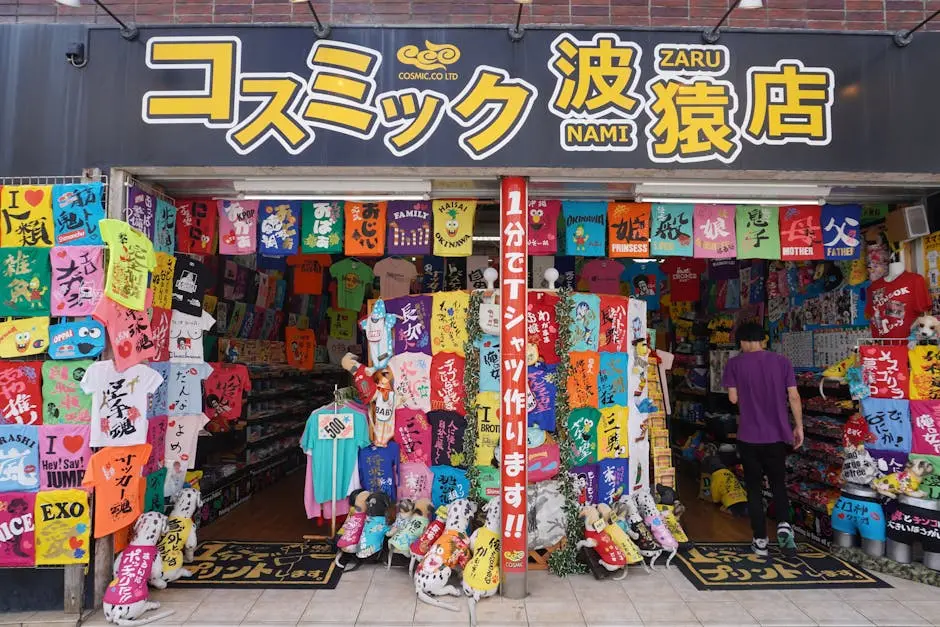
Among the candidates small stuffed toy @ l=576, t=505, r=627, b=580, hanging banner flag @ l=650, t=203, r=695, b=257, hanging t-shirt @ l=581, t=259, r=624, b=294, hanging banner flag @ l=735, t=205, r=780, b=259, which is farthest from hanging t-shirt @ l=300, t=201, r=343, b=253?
hanging banner flag @ l=735, t=205, r=780, b=259

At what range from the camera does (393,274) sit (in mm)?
7094

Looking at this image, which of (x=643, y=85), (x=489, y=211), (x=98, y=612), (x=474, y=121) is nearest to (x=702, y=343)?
(x=489, y=211)

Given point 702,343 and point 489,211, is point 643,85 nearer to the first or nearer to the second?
point 489,211

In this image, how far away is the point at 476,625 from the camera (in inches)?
157

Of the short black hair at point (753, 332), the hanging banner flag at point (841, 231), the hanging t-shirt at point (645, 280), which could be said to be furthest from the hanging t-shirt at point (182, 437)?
the hanging banner flag at point (841, 231)

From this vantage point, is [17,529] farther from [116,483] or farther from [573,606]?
[573,606]

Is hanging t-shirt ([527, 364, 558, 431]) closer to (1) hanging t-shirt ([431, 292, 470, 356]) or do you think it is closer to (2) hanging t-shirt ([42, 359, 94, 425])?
(1) hanging t-shirt ([431, 292, 470, 356])

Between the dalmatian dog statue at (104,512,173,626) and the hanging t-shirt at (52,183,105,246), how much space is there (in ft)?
7.38

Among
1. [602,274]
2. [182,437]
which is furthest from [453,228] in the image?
[182,437]

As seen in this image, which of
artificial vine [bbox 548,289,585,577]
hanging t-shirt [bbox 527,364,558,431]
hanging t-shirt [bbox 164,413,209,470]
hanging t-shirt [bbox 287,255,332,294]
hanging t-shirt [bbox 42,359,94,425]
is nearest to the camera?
hanging t-shirt [bbox 42,359,94,425]

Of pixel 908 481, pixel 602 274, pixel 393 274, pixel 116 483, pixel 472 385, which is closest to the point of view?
pixel 116 483

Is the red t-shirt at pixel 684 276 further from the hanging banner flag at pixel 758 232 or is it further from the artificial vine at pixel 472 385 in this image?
the artificial vine at pixel 472 385

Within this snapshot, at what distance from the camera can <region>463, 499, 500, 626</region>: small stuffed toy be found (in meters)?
4.35

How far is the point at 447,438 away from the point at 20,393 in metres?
3.41
